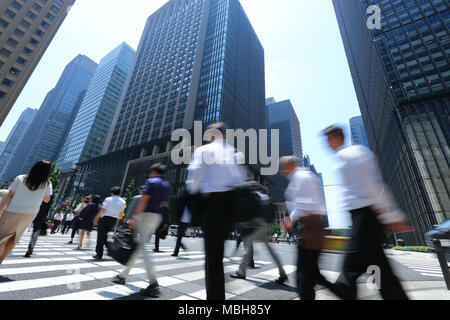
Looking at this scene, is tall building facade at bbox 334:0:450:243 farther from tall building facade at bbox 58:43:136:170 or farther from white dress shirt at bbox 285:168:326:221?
tall building facade at bbox 58:43:136:170

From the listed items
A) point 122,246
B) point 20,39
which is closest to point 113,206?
point 122,246

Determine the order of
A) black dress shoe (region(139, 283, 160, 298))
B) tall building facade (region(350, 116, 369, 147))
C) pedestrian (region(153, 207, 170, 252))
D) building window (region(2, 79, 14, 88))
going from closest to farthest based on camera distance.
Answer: black dress shoe (region(139, 283, 160, 298)) < pedestrian (region(153, 207, 170, 252)) < building window (region(2, 79, 14, 88)) < tall building facade (region(350, 116, 369, 147))

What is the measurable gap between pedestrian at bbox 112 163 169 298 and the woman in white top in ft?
5.23

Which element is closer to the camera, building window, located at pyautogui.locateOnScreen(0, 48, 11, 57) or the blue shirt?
the blue shirt

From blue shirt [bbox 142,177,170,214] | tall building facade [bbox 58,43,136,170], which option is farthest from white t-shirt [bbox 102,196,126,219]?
tall building facade [bbox 58,43,136,170]

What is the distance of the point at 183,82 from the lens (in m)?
60.7

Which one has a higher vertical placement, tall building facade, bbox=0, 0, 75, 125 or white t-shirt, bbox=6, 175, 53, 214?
tall building facade, bbox=0, 0, 75, 125

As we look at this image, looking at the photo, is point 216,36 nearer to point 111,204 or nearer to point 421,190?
point 421,190

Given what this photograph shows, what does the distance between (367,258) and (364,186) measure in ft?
2.02

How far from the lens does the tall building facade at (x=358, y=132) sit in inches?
4177

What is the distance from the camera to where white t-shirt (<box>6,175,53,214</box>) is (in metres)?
2.88

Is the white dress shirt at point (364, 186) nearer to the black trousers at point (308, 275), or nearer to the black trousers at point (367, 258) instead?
the black trousers at point (367, 258)

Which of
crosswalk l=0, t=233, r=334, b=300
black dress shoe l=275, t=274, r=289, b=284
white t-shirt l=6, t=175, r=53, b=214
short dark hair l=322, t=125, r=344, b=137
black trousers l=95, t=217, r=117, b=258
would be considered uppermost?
short dark hair l=322, t=125, r=344, b=137

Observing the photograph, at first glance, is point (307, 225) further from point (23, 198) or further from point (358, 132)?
point (358, 132)
